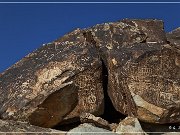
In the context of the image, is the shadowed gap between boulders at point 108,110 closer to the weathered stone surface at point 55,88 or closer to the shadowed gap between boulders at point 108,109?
the shadowed gap between boulders at point 108,109

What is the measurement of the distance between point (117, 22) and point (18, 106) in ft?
21.7

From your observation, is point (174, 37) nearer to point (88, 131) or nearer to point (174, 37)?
point (174, 37)

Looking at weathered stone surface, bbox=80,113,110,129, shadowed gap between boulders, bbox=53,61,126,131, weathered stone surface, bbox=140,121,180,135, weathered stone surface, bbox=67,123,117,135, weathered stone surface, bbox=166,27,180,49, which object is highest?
weathered stone surface, bbox=166,27,180,49

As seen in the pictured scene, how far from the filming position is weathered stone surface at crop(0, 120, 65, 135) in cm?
1428

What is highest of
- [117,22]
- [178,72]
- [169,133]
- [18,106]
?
[117,22]

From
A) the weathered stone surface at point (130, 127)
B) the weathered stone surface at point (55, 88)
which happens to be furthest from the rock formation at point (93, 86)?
the weathered stone surface at point (130, 127)

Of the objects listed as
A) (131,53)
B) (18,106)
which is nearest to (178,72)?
(131,53)

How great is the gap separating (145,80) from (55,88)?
322 cm

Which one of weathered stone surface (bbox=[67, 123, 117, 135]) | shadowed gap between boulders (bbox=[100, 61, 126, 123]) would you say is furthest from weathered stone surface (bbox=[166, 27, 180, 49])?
weathered stone surface (bbox=[67, 123, 117, 135])

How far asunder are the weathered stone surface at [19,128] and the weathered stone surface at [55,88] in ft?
2.47

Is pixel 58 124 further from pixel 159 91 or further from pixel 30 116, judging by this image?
pixel 159 91

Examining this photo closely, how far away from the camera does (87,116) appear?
51.9ft

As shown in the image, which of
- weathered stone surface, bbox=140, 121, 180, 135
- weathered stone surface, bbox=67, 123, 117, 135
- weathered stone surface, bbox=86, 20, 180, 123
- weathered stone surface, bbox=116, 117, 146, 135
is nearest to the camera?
weathered stone surface, bbox=67, 123, 117, 135

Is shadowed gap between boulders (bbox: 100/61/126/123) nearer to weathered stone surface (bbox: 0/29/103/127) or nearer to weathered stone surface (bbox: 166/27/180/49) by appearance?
weathered stone surface (bbox: 0/29/103/127)
